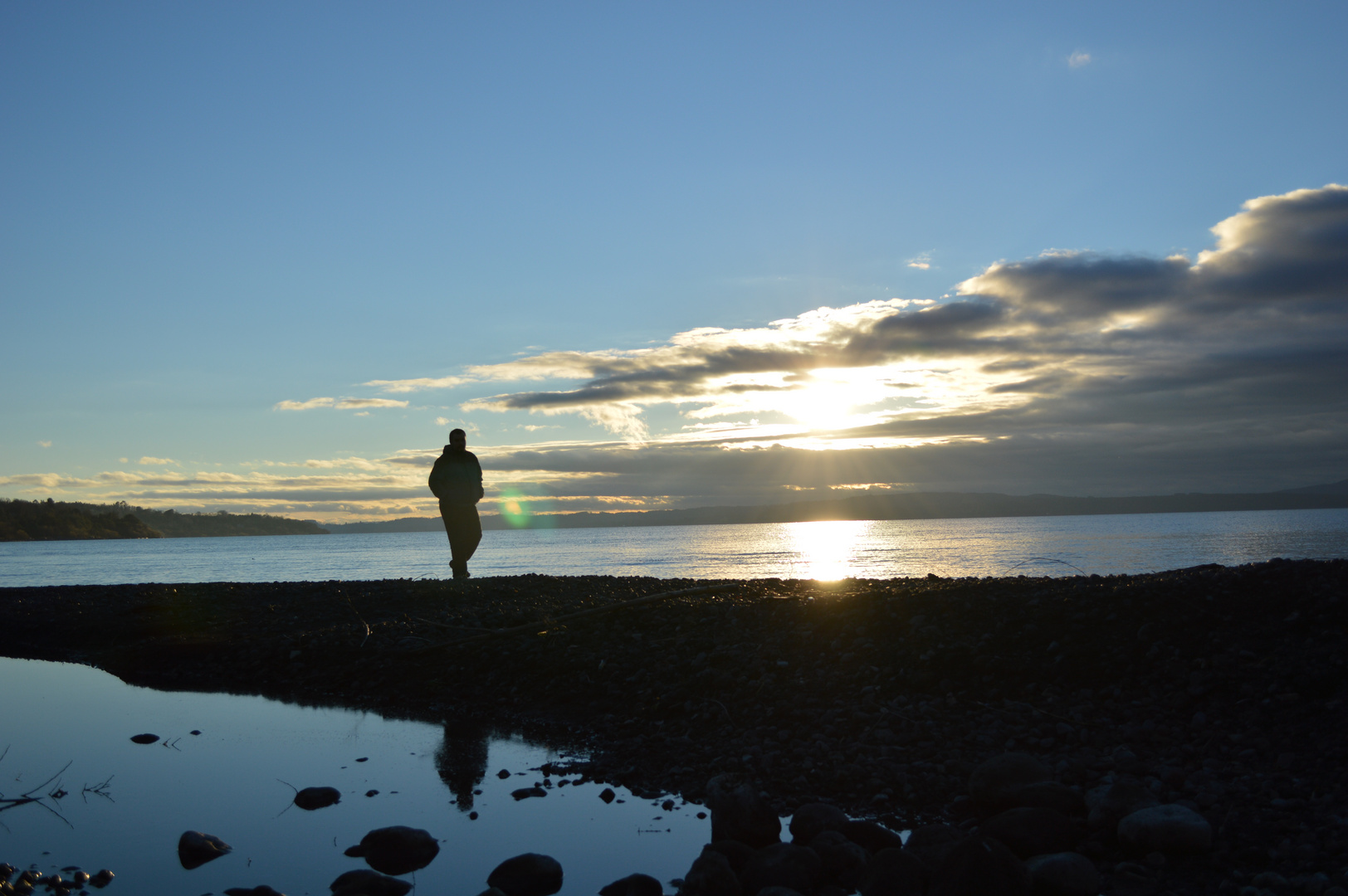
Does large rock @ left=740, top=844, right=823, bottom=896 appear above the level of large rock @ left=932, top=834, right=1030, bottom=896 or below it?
below

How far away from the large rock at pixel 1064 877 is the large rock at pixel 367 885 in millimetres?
3628

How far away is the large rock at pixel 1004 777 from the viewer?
216 inches

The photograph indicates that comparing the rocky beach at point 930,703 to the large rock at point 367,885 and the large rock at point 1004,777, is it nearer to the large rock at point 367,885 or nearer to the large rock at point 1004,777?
the large rock at point 1004,777

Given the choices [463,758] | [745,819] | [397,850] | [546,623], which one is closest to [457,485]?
[546,623]

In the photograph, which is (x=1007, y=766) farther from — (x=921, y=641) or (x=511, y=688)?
(x=511, y=688)

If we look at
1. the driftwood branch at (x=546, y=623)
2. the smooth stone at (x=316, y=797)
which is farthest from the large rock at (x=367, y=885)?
the driftwood branch at (x=546, y=623)

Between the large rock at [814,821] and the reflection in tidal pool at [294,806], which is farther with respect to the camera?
the large rock at [814,821]

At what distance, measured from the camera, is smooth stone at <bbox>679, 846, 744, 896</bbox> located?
4445 millimetres

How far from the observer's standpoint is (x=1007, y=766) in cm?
566

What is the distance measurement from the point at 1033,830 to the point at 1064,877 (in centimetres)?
61

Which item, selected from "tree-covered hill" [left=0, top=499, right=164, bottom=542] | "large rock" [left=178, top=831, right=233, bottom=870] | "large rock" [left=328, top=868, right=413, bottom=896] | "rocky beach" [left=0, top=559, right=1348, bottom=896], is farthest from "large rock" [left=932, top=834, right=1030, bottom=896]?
"tree-covered hill" [left=0, top=499, right=164, bottom=542]

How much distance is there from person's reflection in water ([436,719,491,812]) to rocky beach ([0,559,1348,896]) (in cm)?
22

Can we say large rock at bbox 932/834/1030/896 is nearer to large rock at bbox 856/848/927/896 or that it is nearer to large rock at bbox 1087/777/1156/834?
large rock at bbox 856/848/927/896

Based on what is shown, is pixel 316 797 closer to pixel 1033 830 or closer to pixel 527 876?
pixel 527 876
